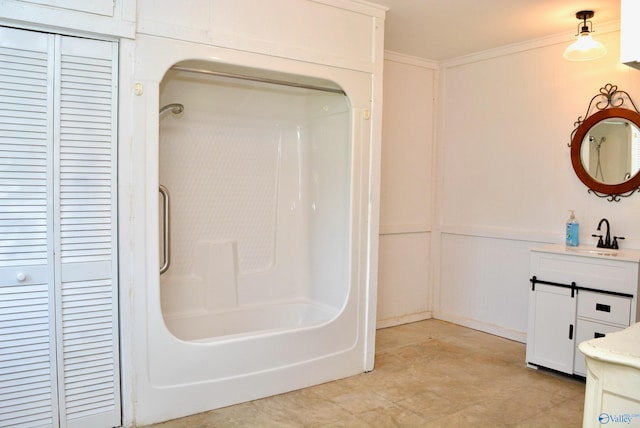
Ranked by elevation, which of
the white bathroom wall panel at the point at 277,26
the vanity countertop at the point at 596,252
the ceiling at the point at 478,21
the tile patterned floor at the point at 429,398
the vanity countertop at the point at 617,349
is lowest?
the tile patterned floor at the point at 429,398

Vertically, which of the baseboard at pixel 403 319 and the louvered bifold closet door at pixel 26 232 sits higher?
the louvered bifold closet door at pixel 26 232

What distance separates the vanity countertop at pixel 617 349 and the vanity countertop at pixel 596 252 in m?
1.80

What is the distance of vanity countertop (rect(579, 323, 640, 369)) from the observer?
4.18 ft

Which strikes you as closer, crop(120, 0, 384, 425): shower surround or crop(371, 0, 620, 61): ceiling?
crop(120, 0, 384, 425): shower surround

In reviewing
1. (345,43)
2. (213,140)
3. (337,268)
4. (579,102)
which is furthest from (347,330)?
(579,102)

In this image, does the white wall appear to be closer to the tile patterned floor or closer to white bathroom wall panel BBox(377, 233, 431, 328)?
white bathroom wall panel BBox(377, 233, 431, 328)

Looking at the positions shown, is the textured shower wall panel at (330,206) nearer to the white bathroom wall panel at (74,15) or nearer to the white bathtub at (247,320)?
the white bathtub at (247,320)

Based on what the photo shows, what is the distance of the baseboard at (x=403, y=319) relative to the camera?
4402 mm

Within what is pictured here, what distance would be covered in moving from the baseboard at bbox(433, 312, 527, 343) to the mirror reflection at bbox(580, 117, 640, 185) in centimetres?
141

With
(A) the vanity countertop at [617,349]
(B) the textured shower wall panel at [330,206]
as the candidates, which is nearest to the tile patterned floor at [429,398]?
(B) the textured shower wall panel at [330,206]

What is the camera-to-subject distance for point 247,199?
11.8ft

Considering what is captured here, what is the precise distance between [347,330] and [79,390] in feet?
5.25

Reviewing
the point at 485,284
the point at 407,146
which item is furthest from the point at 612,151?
the point at 407,146

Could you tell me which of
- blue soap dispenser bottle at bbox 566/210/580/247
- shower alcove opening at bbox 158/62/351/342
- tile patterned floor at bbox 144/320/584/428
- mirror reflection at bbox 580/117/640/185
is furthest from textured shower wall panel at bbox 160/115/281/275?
mirror reflection at bbox 580/117/640/185
